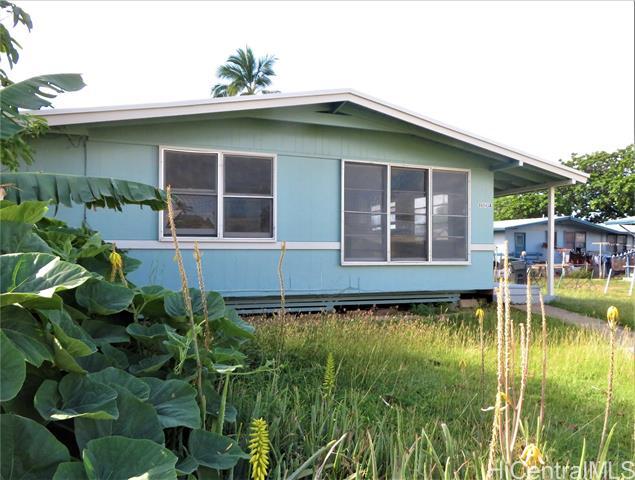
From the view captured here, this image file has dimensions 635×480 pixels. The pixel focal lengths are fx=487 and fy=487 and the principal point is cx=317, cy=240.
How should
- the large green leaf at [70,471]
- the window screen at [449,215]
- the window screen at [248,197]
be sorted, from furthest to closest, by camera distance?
the window screen at [449,215] → the window screen at [248,197] → the large green leaf at [70,471]

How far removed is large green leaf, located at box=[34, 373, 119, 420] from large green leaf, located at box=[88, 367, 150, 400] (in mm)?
81

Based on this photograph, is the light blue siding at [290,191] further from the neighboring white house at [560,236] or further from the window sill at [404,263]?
the neighboring white house at [560,236]

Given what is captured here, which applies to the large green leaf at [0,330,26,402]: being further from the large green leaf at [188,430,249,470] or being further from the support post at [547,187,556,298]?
the support post at [547,187,556,298]

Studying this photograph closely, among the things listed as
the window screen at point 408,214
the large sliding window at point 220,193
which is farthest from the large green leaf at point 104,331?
the window screen at point 408,214

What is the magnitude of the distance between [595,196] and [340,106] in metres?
48.3

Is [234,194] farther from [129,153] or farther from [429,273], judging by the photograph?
[429,273]

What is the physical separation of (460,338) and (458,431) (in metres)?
3.65

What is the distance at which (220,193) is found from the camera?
8.20m

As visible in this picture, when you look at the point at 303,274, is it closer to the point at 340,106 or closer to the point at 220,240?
the point at 220,240

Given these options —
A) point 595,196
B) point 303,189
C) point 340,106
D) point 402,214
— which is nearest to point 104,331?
point 303,189

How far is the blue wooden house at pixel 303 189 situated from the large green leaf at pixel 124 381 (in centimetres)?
562

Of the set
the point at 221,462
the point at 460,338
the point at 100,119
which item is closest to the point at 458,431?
the point at 221,462

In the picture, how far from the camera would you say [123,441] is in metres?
1.63

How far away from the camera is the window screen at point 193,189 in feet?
26.3
